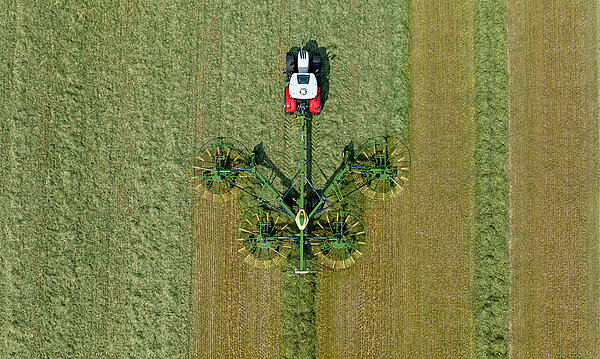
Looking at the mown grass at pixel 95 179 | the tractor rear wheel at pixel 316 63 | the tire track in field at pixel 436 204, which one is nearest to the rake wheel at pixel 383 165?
the tire track in field at pixel 436 204

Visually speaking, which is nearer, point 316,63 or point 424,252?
point 316,63

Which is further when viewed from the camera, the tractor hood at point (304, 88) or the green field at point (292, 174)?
the green field at point (292, 174)

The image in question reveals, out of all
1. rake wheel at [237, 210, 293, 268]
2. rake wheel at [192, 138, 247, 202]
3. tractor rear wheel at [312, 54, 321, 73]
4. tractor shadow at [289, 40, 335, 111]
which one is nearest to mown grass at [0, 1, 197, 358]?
rake wheel at [192, 138, 247, 202]

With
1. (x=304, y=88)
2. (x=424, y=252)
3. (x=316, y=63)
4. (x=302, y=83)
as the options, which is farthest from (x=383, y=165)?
(x=316, y=63)

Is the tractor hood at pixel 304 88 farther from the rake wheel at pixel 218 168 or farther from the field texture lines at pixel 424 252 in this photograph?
the field texture lines at pixel 424 252

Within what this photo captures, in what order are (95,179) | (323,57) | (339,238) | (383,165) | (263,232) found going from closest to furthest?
(339,238), (263,232), (383,165), (95,179), (323,57)

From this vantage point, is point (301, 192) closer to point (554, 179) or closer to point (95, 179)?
point (95, 179)

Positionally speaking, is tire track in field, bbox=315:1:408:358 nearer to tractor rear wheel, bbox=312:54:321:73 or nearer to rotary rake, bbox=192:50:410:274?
rotary rake, bbox=192:50:410:274
